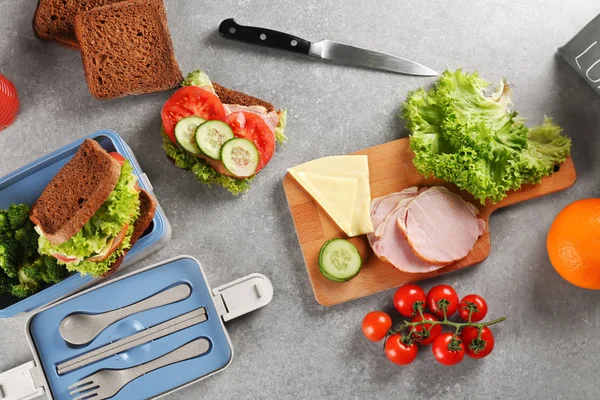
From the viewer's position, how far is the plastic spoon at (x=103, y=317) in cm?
209

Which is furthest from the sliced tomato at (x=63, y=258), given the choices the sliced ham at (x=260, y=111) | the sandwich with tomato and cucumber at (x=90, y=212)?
the sliced ham at (x=260, y=111)

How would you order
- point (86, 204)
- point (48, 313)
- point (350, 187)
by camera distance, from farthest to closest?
point (350, 187), point (48, 313), point (86, 204)

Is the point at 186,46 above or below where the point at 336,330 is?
above

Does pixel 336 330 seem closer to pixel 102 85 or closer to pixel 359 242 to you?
pixel 359 242

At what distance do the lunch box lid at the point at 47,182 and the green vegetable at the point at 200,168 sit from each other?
0.47ft

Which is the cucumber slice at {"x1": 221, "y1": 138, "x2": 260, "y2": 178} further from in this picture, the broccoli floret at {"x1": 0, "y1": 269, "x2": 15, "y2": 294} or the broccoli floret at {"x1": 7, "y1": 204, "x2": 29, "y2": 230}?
the broccoli floret at {"x1": 0, "y1": 269, "x2": 15, "y2": 294}

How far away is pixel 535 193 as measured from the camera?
2.26m

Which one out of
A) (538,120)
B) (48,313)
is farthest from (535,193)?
(48,313)

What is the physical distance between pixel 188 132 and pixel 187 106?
0.37 feet

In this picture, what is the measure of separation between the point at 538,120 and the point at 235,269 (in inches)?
55.6

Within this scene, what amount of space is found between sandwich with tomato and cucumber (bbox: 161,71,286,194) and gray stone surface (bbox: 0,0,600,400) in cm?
11

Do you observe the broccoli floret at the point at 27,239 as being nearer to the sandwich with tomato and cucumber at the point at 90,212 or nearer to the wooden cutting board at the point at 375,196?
the sandwich with tomato and cucumber at the point at 90,212

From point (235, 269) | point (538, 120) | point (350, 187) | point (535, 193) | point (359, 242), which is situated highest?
point (538, 120)

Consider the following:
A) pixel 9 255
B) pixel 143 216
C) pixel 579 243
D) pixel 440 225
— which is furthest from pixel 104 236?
pixel 579 243
